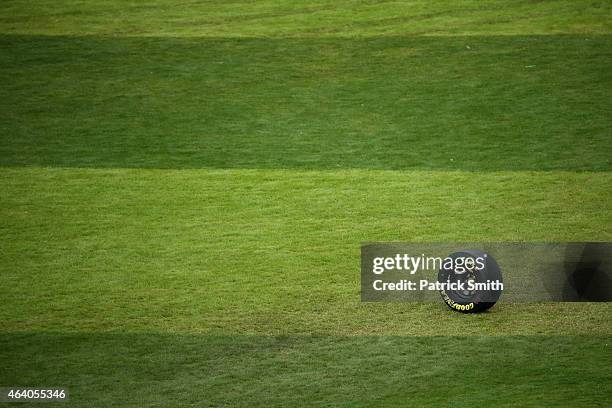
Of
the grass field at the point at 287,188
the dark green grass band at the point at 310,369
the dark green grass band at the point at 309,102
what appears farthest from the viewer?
the dark green grass band at the point at 309,102

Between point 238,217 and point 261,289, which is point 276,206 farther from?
point 261,289

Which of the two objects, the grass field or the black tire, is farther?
the black tire

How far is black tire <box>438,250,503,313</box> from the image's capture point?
948 centimetres

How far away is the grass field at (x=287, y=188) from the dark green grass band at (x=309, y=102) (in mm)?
46

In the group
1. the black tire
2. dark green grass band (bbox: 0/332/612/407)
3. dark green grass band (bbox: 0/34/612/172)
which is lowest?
dark green grass band (bbox: 0/332/612/407)

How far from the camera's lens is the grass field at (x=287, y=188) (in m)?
8.91

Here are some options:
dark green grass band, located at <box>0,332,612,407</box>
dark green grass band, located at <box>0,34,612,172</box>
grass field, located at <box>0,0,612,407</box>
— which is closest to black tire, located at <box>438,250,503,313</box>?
grass field, located at <box>0,0,612,407</box>

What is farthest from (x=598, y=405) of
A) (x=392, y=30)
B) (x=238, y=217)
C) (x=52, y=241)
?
(x=392, y=30)

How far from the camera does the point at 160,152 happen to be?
14008 millimetres

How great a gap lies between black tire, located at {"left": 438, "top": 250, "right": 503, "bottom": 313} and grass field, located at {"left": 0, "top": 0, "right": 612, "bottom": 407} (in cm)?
16

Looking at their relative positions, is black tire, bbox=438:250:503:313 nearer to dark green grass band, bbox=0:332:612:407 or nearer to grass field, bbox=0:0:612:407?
grass field, bbox=0:0:612:407

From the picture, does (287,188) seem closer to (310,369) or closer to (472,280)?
(472,280)

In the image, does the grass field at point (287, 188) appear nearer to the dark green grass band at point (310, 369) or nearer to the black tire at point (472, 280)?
the dark green grass band at point (310, 369)

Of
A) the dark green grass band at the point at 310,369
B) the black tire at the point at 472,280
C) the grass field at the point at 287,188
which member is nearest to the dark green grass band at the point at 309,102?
the grass field at the point at 287,188
